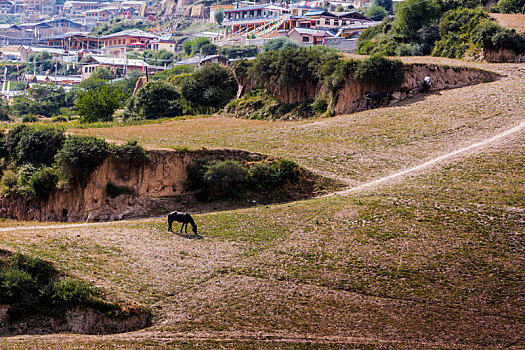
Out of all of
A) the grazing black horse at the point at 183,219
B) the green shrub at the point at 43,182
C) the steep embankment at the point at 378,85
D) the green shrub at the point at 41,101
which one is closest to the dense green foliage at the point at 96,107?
the steep embankment at the point at 378,85

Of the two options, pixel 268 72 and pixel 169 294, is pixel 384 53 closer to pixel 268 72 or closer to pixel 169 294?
pixel 268 72

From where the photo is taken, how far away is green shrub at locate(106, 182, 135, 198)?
43875mm

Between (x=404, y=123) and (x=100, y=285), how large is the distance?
30.6 meters

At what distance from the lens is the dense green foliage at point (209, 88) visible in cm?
7038

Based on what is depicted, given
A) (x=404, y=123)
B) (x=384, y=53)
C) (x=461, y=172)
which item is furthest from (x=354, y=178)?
(x=384, y=53)

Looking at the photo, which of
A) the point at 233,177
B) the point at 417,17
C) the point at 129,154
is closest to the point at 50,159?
the point at 129,154

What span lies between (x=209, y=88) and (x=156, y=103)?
533cm

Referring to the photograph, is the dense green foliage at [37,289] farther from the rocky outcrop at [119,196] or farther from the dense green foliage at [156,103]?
the dense green foliage at [156,103]

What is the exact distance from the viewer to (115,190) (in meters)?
43.9

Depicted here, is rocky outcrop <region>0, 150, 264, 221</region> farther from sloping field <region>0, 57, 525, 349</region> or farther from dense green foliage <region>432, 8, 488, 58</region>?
dense green foliage <region>432, 8, 488, 58</region>

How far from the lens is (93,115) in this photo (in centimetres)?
7519

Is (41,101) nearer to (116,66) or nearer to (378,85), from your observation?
(116,66)

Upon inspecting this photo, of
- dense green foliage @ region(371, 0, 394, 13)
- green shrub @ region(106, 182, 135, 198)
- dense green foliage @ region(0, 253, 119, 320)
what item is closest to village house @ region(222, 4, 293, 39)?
dense green foliage @ region(371, 0, 394, 13)

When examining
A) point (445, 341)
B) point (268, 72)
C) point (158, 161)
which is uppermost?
point (268, 72)
